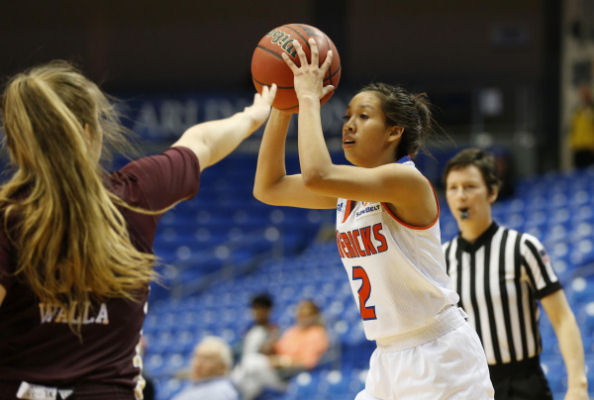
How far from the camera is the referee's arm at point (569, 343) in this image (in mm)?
3318

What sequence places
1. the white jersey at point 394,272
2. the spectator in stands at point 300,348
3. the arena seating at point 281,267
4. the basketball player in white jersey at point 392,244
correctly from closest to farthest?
the basketball player in white jersey at point 392,244
the white jersey at point 394,272
the spectator in stands at point 300,348
the arena seating at point 281,267

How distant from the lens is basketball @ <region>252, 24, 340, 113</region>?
9.53ft

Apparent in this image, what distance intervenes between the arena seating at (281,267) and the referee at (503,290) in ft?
7.79

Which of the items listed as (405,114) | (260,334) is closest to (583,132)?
(260,334)

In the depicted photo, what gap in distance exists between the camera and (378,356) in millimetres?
2803

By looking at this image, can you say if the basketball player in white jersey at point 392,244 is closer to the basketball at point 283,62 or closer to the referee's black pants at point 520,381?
the basketball at point 283,62

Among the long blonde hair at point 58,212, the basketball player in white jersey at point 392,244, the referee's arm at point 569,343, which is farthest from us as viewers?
the referee's arm at point 569,343

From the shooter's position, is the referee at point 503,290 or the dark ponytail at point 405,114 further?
the referee at point 503,290

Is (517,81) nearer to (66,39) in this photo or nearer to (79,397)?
(66,39)

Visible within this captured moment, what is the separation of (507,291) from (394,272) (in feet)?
3.69

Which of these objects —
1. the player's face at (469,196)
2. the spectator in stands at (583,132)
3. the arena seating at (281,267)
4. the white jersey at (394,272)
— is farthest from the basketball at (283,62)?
the spectator in stands at (583,132)

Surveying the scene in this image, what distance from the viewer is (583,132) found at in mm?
13992

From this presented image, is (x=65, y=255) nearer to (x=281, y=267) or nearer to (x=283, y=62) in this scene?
(x=283, y=62)

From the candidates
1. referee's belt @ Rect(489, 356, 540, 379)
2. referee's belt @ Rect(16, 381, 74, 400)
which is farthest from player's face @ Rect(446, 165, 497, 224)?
referee's belt @ Rect(16, 381, 74, 400)
